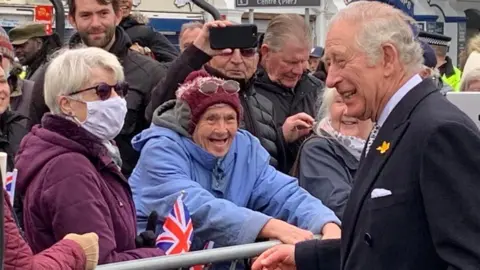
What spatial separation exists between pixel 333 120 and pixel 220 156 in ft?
2.34

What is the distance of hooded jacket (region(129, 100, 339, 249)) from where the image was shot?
4.15 meters

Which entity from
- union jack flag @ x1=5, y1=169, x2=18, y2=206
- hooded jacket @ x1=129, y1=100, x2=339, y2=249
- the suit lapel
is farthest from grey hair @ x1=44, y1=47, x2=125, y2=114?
the suit lapel

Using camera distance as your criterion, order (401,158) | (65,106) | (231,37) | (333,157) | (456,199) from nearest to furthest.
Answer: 1. (456,199)
2. (401,158)
3. (65,106)
4. (333,157)
5. (231,37)

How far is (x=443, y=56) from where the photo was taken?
8992 mm

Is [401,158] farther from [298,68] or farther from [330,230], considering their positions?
[298,68]

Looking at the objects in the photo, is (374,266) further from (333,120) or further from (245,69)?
(245,69)

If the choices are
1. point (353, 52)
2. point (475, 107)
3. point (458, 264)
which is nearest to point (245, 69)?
point (475, 107)

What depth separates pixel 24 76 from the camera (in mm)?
7172

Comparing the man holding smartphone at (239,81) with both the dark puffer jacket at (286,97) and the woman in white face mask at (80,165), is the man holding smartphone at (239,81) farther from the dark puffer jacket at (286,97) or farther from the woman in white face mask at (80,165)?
the woman in white face mask at (80,165)

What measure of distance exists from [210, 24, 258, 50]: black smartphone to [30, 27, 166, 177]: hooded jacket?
1.90 ft

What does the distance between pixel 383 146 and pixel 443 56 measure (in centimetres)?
637

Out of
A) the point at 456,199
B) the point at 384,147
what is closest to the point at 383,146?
the point at 384,147

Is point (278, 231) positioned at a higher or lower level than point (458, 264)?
lower

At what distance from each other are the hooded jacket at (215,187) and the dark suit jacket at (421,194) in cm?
127
